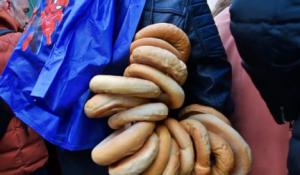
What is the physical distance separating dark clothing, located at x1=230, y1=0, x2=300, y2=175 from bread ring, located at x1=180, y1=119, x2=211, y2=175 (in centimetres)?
19

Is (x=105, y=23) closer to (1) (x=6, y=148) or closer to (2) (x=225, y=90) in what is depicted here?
(2) (x=225, y=90)

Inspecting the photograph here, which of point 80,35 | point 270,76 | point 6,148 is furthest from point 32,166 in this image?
point 270,76

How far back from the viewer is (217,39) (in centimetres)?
106

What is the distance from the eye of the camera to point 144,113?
3.14 feet

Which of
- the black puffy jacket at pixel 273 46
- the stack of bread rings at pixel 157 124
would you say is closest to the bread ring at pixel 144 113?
the stack of bread rings at pixel 157 124

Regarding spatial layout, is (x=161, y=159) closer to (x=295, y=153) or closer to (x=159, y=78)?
(x=159, y=78)

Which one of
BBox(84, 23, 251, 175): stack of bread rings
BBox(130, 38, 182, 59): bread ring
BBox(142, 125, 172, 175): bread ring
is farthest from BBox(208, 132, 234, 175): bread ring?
BBox(130, 38, 182, 59): bread ring

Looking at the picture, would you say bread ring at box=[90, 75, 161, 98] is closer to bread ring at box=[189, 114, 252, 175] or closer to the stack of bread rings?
the stack of bread rings

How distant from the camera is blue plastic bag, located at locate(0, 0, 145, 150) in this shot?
3.43 ft

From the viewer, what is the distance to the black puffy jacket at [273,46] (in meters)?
0.69

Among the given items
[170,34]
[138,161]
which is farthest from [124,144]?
[170,34]

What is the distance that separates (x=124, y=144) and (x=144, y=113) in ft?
0.26

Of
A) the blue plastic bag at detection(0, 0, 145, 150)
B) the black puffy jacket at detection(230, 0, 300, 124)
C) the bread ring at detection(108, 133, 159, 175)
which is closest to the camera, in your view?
the black puffy jacket at detection(230, 0, 300, 124)

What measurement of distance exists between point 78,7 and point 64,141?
32 centimetres
